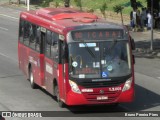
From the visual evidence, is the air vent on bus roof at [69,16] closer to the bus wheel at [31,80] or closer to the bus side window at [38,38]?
the bus side window at [38,38]

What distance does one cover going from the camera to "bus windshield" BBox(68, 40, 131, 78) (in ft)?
56.9

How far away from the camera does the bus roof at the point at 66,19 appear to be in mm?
18016

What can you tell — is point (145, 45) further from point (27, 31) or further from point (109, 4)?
point (109, 4)

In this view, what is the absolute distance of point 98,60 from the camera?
1745 centimetres

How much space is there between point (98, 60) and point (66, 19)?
9.18 ft

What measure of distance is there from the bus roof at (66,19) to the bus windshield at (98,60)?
631mm

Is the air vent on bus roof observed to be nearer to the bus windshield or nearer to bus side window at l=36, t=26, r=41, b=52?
bus side window at l=36, t=26, r=41, b=52

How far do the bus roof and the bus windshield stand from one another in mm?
631

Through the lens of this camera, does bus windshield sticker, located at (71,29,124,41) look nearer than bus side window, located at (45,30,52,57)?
Yes

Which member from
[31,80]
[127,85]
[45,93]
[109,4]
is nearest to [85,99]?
[127,85]

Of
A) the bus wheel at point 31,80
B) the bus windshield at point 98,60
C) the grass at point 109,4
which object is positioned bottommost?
the grass at point 109,4

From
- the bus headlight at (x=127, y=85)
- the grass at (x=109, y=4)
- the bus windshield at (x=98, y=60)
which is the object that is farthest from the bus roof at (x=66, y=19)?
the grass at (x=109, y=4)

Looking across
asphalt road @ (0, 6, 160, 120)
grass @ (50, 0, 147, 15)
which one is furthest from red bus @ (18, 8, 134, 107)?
grass @ (50, 0, 147, 15)

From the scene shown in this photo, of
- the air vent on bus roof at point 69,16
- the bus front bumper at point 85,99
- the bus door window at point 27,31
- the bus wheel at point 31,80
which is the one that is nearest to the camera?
the bus front bumper at point 85,99
